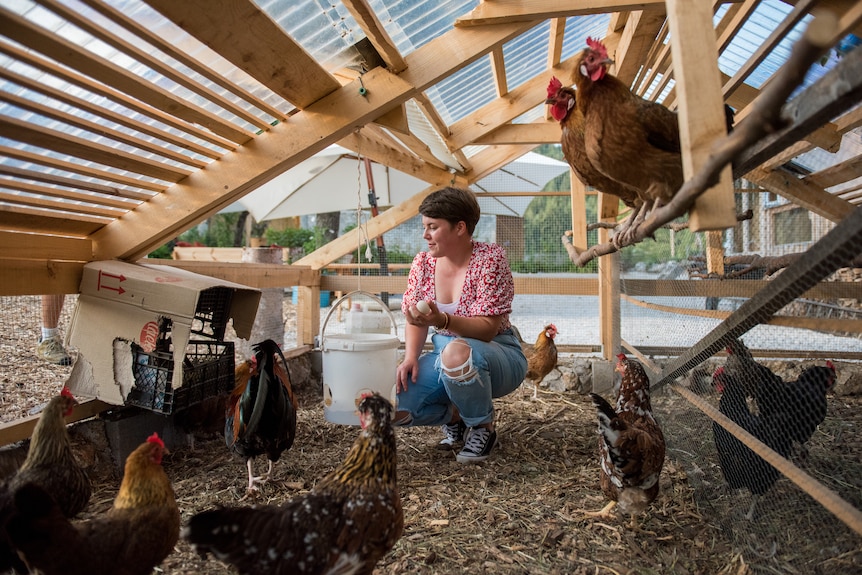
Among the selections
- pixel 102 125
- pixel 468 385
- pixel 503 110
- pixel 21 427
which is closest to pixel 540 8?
pixel 468 385

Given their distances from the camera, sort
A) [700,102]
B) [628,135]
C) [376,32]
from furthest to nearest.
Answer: [376,32] → [628,135] → [700,102]

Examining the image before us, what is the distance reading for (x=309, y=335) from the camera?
4.18 metres

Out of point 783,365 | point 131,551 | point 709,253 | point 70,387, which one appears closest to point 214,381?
point 70,387

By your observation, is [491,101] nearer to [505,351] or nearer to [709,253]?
[709,253]

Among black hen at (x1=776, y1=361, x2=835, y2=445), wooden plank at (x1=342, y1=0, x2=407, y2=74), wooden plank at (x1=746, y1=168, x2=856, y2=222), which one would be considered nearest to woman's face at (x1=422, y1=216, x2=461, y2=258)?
wooden plank at (x1=342, y1=0, x2=407, y2=74)

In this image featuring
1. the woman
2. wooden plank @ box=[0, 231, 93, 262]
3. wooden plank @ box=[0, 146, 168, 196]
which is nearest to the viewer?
wooden plank @ box=[0, 146, 168, 196]

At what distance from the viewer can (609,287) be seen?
3604 mm

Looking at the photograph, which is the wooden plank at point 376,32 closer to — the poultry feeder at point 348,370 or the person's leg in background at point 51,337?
the poultry feeder at point 348,370

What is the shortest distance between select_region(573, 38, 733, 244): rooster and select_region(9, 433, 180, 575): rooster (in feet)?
5.15

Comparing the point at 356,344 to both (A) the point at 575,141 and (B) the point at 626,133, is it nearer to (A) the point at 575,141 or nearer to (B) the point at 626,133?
(A) the point at 575,141

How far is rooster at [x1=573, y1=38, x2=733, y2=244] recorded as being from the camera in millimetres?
1431

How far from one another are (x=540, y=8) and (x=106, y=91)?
62.7 inches

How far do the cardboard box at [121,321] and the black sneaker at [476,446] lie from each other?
4.19 feet

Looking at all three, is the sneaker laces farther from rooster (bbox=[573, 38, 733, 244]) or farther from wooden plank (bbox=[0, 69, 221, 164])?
wooden plank (bbox=[0, 69, 221, 164])
